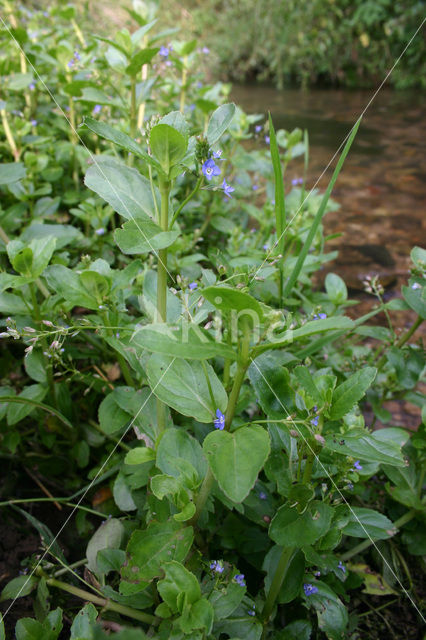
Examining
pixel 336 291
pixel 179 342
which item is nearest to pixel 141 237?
pixel 179 342

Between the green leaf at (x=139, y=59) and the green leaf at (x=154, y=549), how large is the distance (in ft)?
4.37

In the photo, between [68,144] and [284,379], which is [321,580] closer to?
[284,379]

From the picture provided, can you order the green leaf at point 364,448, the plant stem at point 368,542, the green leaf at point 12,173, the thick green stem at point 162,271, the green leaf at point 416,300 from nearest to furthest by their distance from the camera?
1. the green leaf at point 364,448
2. the thick green stem at point 162,271
3. the plant stem at point 368,542
4. the green leaf at point 416,300
5. the green leaf at point 12,173

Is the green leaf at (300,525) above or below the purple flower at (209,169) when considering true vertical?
below

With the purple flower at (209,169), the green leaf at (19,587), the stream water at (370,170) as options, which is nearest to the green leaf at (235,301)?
the purple flower at (209,169)

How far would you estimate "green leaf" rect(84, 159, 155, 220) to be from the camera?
0.99 m

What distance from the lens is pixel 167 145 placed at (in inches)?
35.4

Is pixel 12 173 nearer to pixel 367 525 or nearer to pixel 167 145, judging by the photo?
pixel 167 145

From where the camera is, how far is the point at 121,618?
3.55 ft

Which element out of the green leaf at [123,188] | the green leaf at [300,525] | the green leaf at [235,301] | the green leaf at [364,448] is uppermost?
the green leaf at [123,188]

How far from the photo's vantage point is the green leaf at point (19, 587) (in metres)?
1.11

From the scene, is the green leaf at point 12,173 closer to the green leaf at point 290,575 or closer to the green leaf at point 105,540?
the green leaf at point 105,540

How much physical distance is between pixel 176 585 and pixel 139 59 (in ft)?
4.77

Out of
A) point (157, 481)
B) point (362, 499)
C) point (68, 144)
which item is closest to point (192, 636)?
point (157, 481)
